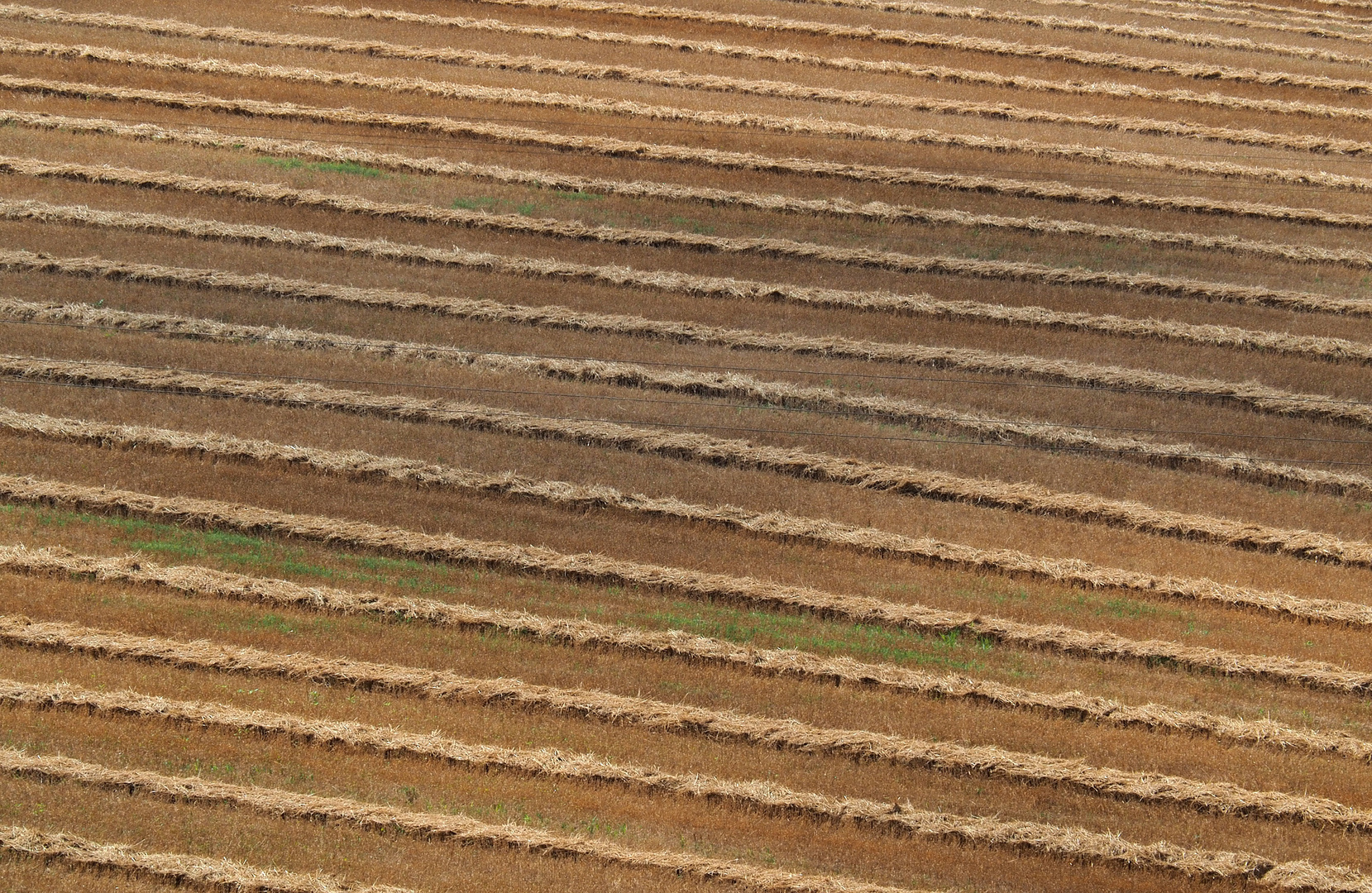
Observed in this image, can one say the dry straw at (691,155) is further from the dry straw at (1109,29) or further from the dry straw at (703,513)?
the dry straw at (703,513)

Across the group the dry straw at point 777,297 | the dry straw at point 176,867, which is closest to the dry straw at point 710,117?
the dry straw at point 777,297

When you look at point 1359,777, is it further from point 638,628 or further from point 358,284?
point 358,284

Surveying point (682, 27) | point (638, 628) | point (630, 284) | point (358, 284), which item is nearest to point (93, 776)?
point (638, 628)

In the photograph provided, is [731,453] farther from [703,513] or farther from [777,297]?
[777,297]

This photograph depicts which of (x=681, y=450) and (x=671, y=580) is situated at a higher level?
(x=681, y=450)

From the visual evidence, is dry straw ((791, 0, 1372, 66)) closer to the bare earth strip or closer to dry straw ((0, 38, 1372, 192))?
the bare earth strip

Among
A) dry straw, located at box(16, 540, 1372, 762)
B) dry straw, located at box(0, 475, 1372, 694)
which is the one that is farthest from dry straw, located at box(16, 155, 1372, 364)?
dry straw, located at box(16, 540, 1372, 762)

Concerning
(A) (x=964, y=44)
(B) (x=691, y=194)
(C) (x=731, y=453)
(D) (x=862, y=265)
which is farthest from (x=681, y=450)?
(A) (x=964, y=44)
